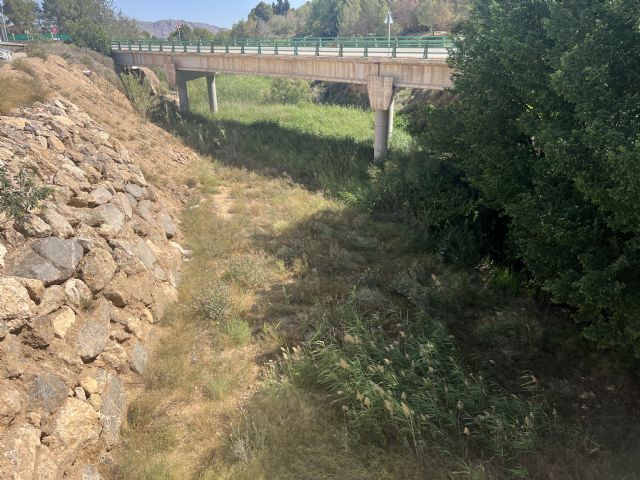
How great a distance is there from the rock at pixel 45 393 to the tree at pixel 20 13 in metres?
87.8

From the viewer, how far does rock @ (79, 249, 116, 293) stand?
9.48m

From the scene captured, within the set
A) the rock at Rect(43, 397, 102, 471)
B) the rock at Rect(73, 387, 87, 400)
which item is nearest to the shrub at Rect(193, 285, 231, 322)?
the rock at Rect(73, 387, 87, 400)

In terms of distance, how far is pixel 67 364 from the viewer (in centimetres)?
781

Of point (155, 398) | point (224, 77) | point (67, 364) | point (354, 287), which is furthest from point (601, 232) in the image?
point (224, 77)

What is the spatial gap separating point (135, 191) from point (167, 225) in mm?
1560

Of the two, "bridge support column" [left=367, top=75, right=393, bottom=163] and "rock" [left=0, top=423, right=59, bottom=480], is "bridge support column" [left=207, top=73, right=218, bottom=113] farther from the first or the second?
"rock" [left=0, top=423, right=59, bottom=480]

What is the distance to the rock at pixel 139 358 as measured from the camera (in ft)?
30.1

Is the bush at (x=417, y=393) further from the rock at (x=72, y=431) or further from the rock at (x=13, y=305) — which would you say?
the rock at (x=13, y=305)

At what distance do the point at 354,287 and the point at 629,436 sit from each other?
637 cm

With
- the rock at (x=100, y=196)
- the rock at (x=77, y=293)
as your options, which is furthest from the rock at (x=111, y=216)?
the rock at (x=77, y=293)

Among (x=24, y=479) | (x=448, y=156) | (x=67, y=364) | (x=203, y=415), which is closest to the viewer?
(x=24, y=479)

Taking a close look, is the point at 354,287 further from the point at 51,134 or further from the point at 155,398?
the point at 51,134

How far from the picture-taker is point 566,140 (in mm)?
9219

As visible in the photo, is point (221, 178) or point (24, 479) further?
point (221, 178)
